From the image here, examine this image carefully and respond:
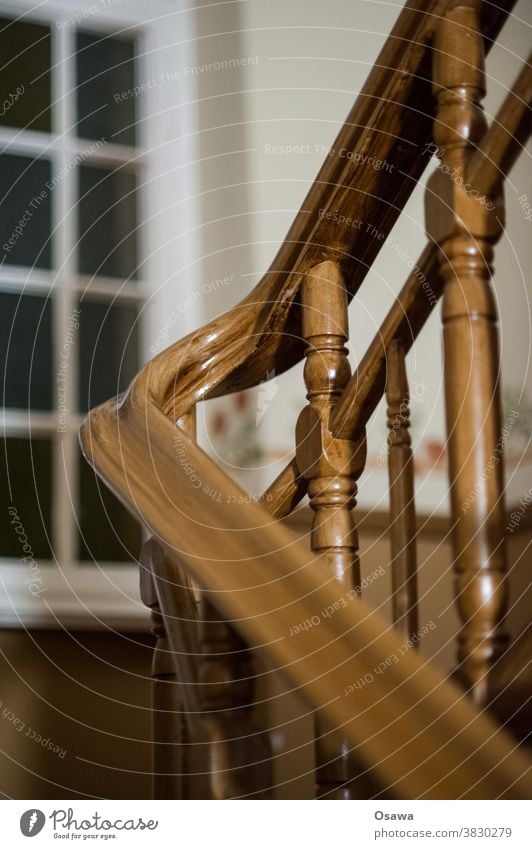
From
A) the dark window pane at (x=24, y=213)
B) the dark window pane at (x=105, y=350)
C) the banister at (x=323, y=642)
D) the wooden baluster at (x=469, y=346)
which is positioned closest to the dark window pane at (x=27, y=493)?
the dark window pane at (x=105, y=350)

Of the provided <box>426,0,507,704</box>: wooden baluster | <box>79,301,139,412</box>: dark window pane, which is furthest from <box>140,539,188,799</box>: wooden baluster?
<box>79,301,139,412</box>: dark window pane

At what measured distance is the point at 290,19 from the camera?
1.81 metres

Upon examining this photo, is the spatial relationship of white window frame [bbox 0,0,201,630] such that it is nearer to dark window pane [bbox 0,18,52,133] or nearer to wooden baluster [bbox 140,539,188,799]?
dark window pane [bbox 0,18,52,133]

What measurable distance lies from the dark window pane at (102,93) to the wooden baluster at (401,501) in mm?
1161

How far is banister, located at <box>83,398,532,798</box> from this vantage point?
416 mm

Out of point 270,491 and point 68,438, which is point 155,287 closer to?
point 68,438

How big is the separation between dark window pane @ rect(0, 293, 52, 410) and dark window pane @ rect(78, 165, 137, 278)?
11 centimetres

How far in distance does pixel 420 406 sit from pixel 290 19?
0.74 metres

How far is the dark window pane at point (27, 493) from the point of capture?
1490 mm

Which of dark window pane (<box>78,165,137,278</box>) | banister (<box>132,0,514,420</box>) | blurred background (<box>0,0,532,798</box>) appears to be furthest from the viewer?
dark window pane (<box>78,165,137,278</box>)

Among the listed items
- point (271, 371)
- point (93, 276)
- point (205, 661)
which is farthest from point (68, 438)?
Answer: point (205, 661)

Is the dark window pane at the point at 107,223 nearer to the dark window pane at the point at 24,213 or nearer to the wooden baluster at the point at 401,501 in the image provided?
the dark window pane at the point at 24,213
